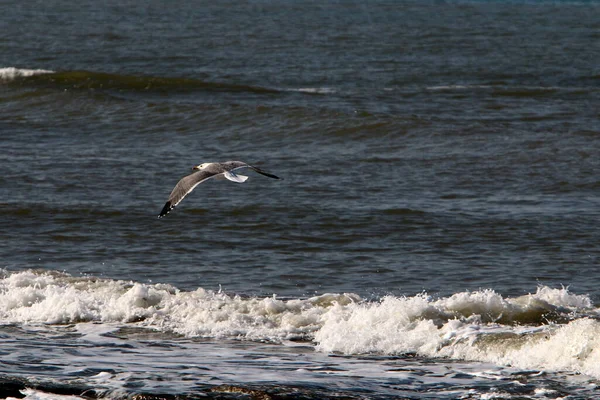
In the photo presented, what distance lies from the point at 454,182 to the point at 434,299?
20.2ft

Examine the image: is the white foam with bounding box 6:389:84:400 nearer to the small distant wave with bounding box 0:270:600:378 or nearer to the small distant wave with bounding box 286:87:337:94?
the small distant wave with bounding box 0:270:600:378

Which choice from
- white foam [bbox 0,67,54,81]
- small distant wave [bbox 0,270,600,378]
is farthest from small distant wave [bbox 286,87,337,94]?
small distant wave [bbox 0,270,600,378]

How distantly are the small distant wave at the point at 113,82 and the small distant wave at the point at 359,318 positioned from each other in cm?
1623

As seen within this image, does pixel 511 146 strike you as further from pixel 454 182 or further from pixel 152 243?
pixel 152 243

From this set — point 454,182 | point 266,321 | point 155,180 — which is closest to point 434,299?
point 266,321

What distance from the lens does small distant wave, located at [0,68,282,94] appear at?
90.8 feet

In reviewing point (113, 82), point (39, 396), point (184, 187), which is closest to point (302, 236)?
point (184, 187)

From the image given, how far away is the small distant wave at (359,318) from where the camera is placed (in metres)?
9.28

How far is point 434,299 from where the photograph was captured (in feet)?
36.4

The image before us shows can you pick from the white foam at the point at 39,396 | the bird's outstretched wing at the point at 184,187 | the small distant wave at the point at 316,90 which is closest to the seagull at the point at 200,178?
the bird's outstretched wing at the point at 184,187

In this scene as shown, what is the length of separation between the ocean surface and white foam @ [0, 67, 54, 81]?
0.32 feet

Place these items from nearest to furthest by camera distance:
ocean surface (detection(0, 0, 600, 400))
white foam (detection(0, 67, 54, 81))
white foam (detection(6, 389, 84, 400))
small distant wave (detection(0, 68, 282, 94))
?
white foam (detection(6, 389, 84, 400)), ocean surface (detection(0, 0, 600, 400)), small distant wave (detection(0, 68, 282, 94)), white foam (detection(0, 67, 54, 81))

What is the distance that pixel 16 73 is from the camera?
29.5 meters

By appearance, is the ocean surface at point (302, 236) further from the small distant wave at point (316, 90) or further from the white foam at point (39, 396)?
the small distant wave at point (316, 90)
